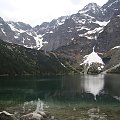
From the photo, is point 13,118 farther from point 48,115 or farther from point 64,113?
point 64,113

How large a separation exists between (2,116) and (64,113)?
53.9 feet

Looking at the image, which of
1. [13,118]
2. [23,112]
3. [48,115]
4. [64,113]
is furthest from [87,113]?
[13,118]

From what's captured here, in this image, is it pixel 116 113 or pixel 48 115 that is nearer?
pixel 48 115

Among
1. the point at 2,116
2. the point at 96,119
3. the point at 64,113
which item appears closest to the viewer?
the point at 2,116

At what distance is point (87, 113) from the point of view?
6625cm

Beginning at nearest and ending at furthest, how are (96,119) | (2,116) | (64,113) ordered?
1. (2,116)
2. (96,119)
3. (64,113)

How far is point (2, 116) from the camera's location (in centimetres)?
5362

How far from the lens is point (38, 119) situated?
178 ft

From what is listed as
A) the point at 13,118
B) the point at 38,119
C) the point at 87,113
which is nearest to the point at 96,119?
the point at 87,113

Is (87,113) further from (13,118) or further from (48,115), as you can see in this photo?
(13,118)

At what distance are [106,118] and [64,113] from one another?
393 inches

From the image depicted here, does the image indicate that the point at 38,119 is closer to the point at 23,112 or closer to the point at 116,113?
the point at 23,112

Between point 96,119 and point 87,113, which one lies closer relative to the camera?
point 96,119

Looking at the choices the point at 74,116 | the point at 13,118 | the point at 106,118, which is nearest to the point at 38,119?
the point at 13,118
